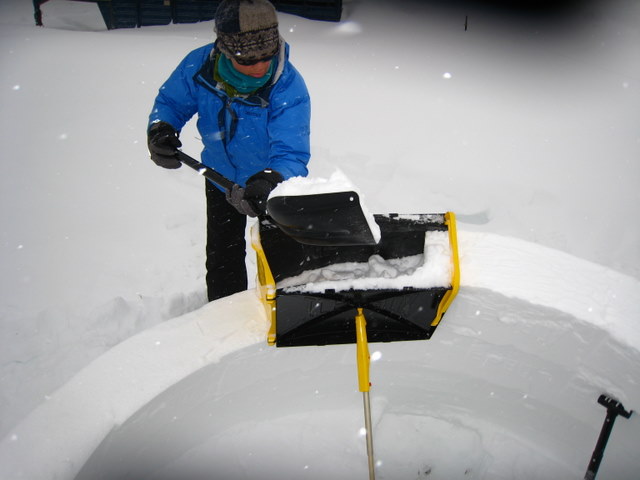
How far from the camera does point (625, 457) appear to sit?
167 cm

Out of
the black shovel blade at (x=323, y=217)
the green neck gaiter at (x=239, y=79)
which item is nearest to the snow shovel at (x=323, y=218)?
the black shovel blade at (x=323, y=217)

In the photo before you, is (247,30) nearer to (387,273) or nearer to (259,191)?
(259,191)

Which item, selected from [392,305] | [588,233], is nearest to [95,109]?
[392,305]

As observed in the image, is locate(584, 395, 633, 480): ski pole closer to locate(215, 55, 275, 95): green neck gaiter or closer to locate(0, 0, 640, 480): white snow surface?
locate(0, 0, 640, 480): white snow surface

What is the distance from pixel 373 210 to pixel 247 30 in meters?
2.08

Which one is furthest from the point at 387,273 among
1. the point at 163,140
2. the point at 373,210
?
the point at 373,210

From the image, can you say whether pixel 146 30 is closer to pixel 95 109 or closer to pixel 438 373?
pixel 95 109

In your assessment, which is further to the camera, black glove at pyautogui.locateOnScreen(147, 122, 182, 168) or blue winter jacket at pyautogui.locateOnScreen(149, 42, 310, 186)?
black glove at pyautogui.locateOnScreen(147, 122, 182, 168)

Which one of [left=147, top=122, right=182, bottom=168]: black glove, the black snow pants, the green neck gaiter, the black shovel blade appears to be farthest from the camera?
the black snow pants

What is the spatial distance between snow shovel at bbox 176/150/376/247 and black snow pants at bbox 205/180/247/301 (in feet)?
2.58

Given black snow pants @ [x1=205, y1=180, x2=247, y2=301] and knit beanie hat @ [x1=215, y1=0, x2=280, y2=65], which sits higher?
knit beanie hat @ [x1=215, y1=0, x2=280, y2=65]

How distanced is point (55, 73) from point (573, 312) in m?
5.16

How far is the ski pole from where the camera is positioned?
61.3 inches

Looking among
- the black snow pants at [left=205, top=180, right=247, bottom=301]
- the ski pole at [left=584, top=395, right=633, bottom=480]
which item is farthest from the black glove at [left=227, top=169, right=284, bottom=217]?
the ski pole at [left=584, top=395, right=633, bottom=480]
